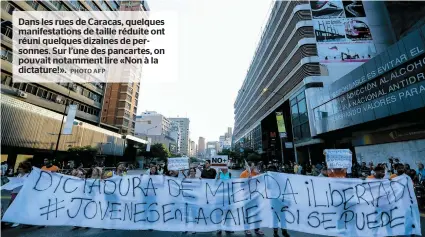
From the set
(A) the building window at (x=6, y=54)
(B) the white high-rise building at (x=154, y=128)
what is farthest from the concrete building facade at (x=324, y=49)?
(B) the white high-rise building at (x=154, y=128)

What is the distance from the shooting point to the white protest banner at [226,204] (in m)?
5.32

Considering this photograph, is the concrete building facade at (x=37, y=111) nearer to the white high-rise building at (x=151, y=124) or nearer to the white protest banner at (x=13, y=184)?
the white protest banner at (x=13, y=184)

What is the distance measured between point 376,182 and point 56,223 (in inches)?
330

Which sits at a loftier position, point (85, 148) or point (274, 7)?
point (274, 7)

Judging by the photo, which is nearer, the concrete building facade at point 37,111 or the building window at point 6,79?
the concrete building facade at point 37,111

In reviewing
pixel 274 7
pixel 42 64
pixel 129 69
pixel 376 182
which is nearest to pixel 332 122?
pixel 376 182

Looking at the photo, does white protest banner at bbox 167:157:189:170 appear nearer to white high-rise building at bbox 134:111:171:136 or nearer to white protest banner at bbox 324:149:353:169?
white protest banner at bbox 324:149:353:169

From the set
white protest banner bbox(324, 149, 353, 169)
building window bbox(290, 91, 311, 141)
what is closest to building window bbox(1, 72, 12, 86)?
white protest banner bbox(324, 149, 353, 169)

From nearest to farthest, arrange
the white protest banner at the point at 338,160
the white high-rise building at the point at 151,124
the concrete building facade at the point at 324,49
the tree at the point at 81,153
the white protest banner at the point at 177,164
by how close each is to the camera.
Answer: the white protest banner at the point at 338,160, the white protest banner at the point at 177,164, the concrete building facade at the point at 324,49, the tree at the point at 81,153, the white high-rise building at the point at 151,124

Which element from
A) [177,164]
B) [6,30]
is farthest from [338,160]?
[6,30]

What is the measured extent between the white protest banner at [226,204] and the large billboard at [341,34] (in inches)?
1088

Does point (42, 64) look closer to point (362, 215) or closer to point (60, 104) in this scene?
point (60, 104)

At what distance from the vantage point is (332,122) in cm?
2403

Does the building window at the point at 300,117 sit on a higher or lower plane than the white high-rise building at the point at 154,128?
lower
